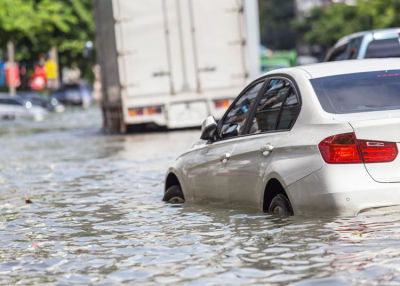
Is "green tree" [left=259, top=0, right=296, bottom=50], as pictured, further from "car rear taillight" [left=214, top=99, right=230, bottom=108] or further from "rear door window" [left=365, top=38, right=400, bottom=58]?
"rear door window" [left=365, top=38, right=400, bottom=58]

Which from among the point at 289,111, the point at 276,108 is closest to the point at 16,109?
the point at 276,108

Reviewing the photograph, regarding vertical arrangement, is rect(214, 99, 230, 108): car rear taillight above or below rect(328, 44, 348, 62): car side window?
below

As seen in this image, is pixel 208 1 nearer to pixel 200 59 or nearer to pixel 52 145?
pixel 200 59

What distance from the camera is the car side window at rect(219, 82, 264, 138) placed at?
30.6ft

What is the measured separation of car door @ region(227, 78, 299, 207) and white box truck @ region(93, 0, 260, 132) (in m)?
15.9

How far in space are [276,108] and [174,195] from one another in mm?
2416

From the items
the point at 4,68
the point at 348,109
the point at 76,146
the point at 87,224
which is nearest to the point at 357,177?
the point at 348,109

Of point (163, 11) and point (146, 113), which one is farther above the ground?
point (163, 11)

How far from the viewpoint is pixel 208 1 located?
25.1 meters

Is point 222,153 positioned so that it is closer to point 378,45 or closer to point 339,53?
point 378,45

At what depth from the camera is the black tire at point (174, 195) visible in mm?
10766

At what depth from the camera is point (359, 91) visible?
8359 millimetres

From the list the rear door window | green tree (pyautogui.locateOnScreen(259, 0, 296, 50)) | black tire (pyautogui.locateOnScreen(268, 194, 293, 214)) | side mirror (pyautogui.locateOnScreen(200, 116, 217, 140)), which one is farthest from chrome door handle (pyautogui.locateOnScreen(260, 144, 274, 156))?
green tree (pyautogui.locateOnScreen(259, 0, 296, 50))

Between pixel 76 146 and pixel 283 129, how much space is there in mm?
16083
